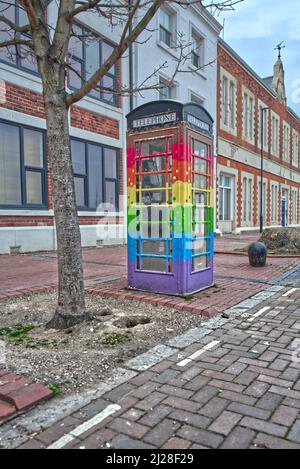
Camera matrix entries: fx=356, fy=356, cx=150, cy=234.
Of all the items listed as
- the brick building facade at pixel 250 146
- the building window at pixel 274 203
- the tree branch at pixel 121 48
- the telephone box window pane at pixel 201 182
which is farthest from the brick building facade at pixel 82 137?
the building window at pixel 274 203

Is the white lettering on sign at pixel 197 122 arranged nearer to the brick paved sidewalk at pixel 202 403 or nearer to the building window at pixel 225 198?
the brick paved sidewalk at pixel 202 403

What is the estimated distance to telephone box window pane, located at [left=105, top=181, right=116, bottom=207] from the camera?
1400cm

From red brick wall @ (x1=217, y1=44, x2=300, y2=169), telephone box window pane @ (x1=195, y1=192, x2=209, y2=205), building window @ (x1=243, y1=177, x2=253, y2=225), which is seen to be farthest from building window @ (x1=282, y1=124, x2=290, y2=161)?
telephone box window pane @ (x1=195, y1=192, x2=209, y2=205)

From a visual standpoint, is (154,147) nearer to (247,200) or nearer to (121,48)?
(121,48)

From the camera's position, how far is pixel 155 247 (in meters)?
5.77

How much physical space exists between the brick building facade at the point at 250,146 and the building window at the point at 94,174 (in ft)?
29.3

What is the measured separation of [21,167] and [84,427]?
9.73 meters

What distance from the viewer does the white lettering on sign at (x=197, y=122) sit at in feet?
17.5

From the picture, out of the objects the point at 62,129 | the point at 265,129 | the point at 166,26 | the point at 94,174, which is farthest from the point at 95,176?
the point at 265,129

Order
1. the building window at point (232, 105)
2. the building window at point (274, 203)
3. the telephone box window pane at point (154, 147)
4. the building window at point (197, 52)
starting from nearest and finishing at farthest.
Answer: the telephone box window pane at point (154, 147) < the building window at point (197, 52) < the building window at point (232, 105) < the building window at point (274, 203)

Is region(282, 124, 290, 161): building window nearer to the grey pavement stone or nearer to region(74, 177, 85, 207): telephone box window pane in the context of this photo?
region(74, 177, 85, 207): telephone box window pane

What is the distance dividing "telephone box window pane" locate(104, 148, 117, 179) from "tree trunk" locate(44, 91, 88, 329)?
9687 mm

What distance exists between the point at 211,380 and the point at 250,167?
2441 cm

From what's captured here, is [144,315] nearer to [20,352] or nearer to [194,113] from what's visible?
[20,352]
